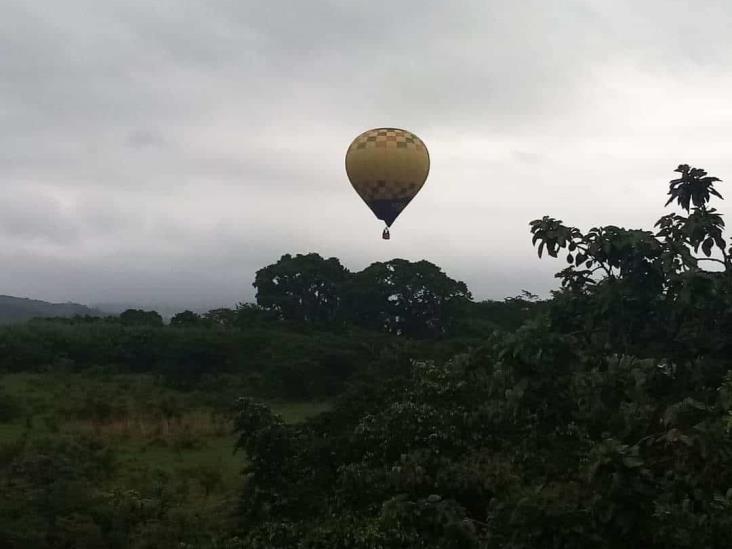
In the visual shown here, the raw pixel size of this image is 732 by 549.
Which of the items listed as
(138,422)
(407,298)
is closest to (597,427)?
(138,422)

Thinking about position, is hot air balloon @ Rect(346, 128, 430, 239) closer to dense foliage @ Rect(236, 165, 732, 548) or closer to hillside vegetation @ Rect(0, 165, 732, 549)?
hillside vegetation @ Rect(0, 165, 732, 549)

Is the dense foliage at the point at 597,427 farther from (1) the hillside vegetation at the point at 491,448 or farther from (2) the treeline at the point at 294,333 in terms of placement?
(2) the treeline at the point at 294,333

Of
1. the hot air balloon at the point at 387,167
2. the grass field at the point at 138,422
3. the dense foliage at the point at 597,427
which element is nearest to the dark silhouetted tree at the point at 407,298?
the grass field at the point at 138,422

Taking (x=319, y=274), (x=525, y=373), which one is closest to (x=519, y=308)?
(x=319, y=274)

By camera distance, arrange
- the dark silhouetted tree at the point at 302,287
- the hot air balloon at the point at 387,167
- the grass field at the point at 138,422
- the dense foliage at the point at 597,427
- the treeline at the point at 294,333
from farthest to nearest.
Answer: the dark silhouetted tree at the point at 302,287
the treeline at the point at 294,333
the hot air balloon at the point at 387,167
the grass field at the point at 138,422
the dense foliage at the point at 597,427

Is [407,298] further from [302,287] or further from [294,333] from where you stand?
[294,333]

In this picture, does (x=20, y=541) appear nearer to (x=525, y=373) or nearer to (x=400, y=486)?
(x=400, y=486)

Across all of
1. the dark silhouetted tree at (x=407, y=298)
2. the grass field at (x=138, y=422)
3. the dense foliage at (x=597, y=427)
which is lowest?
the grass field at (x=138, y=422)

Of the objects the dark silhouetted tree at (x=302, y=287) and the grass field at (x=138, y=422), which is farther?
the dark silhouetted tree at (x=302, y=287)
